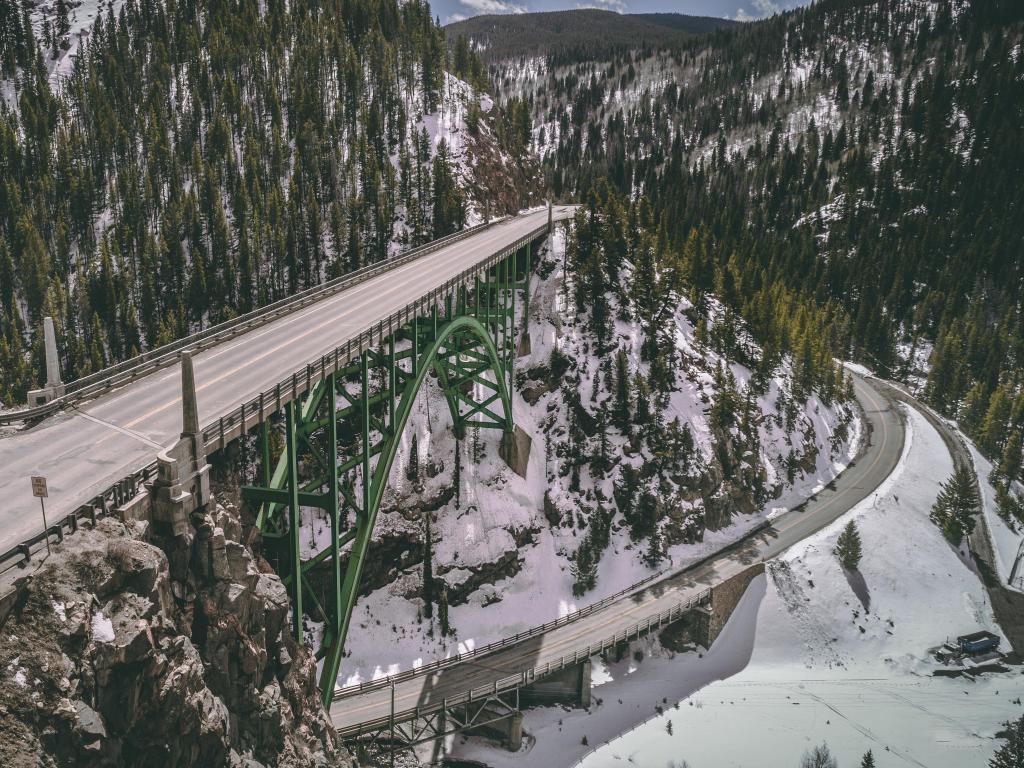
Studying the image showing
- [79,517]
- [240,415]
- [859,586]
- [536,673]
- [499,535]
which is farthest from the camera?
[859,586]

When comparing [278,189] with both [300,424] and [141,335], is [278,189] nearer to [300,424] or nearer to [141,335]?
[141,335]

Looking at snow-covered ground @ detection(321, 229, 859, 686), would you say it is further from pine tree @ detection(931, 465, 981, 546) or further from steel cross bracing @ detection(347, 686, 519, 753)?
pine tree @ detection(931, 465, 981, 546)

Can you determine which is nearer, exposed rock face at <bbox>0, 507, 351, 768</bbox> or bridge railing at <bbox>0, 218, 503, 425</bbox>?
exposed rock face at <bbox>0, 507, 351, 768</bbox>

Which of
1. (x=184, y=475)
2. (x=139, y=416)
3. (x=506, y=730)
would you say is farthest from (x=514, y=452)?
(x=184, y=475)

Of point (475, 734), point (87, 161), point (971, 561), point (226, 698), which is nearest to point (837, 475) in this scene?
point (971, 561)

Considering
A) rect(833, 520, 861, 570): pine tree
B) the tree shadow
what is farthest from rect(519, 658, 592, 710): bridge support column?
rect(833, 520, 861, 570): pine tree

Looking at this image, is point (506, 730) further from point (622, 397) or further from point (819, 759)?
point (622, 397)
